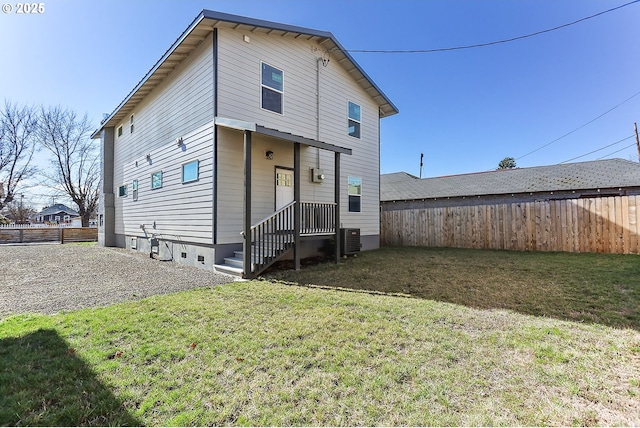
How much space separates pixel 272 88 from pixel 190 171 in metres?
3.37

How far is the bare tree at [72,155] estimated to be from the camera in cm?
2281

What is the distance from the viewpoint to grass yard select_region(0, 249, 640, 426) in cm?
188

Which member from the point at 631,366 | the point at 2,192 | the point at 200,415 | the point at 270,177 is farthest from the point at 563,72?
the point at 2,192

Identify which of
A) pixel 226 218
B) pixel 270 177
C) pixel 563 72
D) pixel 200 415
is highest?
pixel 563 72

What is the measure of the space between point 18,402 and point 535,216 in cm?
1269

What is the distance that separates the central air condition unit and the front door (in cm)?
197

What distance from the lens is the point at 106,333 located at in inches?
124

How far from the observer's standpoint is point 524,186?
14109 mm

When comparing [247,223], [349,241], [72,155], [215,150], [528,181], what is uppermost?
[72,155]

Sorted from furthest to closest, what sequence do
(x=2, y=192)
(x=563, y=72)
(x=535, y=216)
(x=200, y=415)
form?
(x=2, y=192) → (x=563, y=72) → (x=535, y=216) → (x=200, y=415)

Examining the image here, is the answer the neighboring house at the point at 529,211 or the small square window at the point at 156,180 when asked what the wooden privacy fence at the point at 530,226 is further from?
the small square window at the point at 156,180

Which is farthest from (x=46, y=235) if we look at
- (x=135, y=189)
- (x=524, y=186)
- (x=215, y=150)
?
(x=524, y=186)

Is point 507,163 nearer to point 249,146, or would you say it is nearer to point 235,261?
point 249,146

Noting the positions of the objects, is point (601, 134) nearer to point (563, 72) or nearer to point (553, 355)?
point (563, 72)
